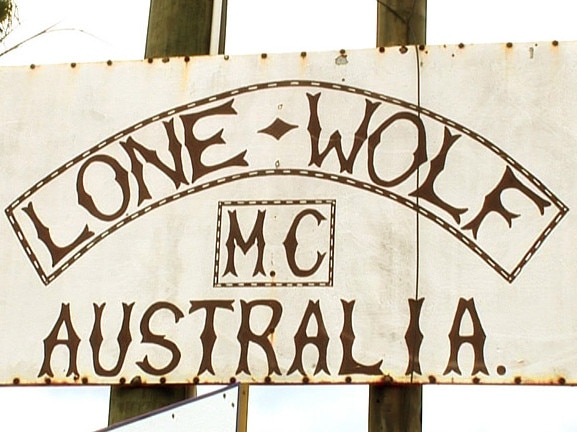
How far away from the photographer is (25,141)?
5.92 meters

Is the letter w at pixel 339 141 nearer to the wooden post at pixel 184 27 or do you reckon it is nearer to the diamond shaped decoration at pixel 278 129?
the diamond shaped decoration at pixel 278 129

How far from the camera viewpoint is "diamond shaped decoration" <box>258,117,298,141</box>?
5688 mm

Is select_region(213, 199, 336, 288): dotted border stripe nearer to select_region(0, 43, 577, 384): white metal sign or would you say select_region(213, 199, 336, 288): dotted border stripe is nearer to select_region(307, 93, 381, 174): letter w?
select_region(0, 43, 577, 384): white metal sign

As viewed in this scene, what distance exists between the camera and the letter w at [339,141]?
5.59 metres

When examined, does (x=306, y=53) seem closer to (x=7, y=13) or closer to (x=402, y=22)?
(x=402, y=22)

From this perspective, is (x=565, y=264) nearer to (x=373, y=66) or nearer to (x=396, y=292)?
(x=396, y=292)

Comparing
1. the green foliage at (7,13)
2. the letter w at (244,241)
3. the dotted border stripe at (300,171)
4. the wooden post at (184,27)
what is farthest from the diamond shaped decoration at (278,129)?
the green foliage at (7,13)

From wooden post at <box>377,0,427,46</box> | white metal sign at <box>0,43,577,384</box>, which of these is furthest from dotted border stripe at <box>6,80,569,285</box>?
wooden post at <box>377,0,427,46</box>

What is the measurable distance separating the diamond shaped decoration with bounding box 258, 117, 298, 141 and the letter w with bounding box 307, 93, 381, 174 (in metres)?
0.08

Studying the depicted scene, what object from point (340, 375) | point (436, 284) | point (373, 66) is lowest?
point (340, 375)

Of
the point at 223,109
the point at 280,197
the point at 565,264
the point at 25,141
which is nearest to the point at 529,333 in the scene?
the point at 565,264

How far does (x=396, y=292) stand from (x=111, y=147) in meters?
1.25

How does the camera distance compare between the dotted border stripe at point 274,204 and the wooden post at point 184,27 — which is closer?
the dotted border stripe at point 274,204

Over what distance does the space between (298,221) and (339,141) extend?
346 mm
